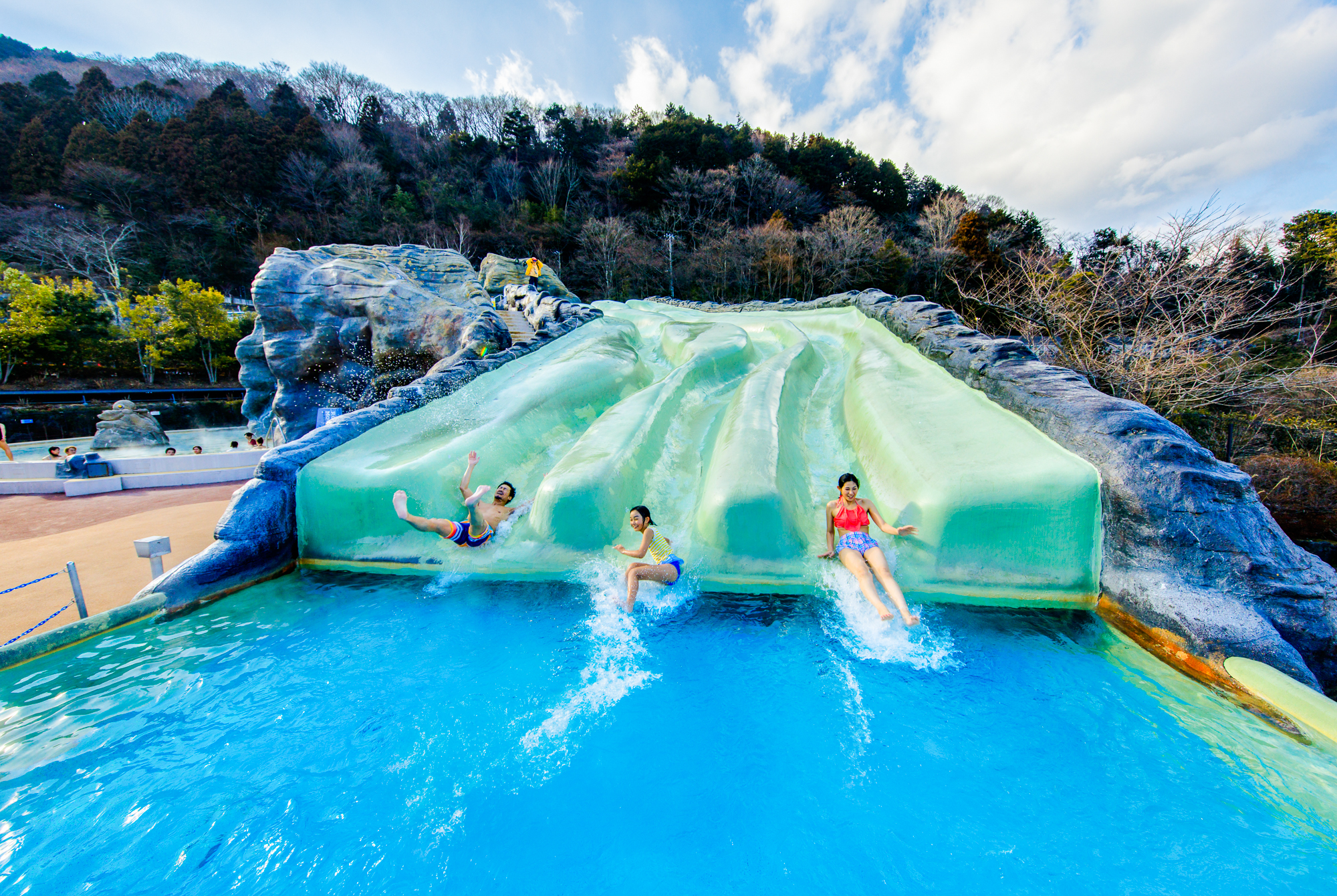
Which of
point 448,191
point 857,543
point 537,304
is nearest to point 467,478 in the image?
point 857,543

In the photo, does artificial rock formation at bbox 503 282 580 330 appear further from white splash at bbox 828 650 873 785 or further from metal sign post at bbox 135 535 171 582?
white splash at bbox 828 650 873 785

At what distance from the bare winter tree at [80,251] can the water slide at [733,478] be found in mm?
24655

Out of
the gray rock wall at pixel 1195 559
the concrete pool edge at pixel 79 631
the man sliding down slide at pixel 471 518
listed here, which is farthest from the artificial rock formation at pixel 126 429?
the gray rock wall at pixel 1195 559

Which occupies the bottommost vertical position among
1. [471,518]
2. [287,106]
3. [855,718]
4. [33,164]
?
[855,718]

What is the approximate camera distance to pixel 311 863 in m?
1.94

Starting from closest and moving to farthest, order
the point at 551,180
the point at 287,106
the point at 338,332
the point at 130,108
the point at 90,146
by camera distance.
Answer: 1. the point at 338,332
2. the point at 90,146
3. the point at 130,108
4. the point at 287,106
5. the point at 551,180

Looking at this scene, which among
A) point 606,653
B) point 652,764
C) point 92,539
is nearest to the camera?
point 652,764

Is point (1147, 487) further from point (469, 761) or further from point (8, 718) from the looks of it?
point (8, 718)

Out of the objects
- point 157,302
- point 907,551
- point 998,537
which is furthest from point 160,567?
point 157,302

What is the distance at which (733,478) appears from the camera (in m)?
3.99

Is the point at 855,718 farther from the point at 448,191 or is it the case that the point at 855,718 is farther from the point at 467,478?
the point at 448,191

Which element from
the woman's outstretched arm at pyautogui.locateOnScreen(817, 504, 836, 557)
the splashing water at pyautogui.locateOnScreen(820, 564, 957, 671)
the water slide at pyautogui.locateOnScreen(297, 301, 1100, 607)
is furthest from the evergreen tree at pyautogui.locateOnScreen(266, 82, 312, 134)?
the splashing water at pyautogui.locateOnScreen(820, 564, 957, 671)

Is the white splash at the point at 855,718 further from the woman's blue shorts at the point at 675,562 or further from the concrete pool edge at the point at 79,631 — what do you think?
the concrete pool edge at the point at 79,631

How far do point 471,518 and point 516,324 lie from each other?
30.3 feet
